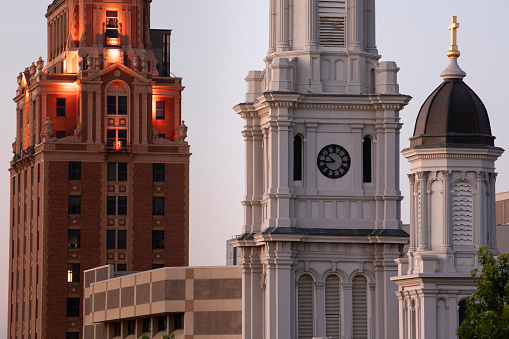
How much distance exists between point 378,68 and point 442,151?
1915 cm

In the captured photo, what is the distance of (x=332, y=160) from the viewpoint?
94.3 metres

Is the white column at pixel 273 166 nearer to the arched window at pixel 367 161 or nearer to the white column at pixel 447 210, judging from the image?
the arched window at pixel 367 161

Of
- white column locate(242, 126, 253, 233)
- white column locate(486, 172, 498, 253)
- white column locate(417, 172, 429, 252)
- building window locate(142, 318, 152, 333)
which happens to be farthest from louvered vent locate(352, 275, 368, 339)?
building window locate(142, 318, 152, 333)

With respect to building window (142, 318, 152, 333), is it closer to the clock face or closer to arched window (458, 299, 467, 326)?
the clock face

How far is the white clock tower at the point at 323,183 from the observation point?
304 feet

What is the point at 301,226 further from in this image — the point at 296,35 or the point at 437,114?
the point at 437,114

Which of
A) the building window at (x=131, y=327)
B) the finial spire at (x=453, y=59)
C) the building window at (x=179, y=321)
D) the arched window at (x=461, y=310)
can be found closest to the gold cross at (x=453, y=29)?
the finial spire at (x=453, y=59)

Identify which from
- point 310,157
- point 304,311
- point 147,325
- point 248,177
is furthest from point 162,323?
point 310,157

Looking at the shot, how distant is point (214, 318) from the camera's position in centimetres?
12500

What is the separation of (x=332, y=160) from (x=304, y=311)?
8.69 metres

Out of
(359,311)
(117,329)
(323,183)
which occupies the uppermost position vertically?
(323,183)

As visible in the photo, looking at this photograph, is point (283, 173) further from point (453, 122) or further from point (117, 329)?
point (117, 329)

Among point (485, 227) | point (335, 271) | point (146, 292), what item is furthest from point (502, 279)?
point (146, 292)

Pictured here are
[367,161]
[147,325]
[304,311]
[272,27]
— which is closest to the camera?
[304,311]
